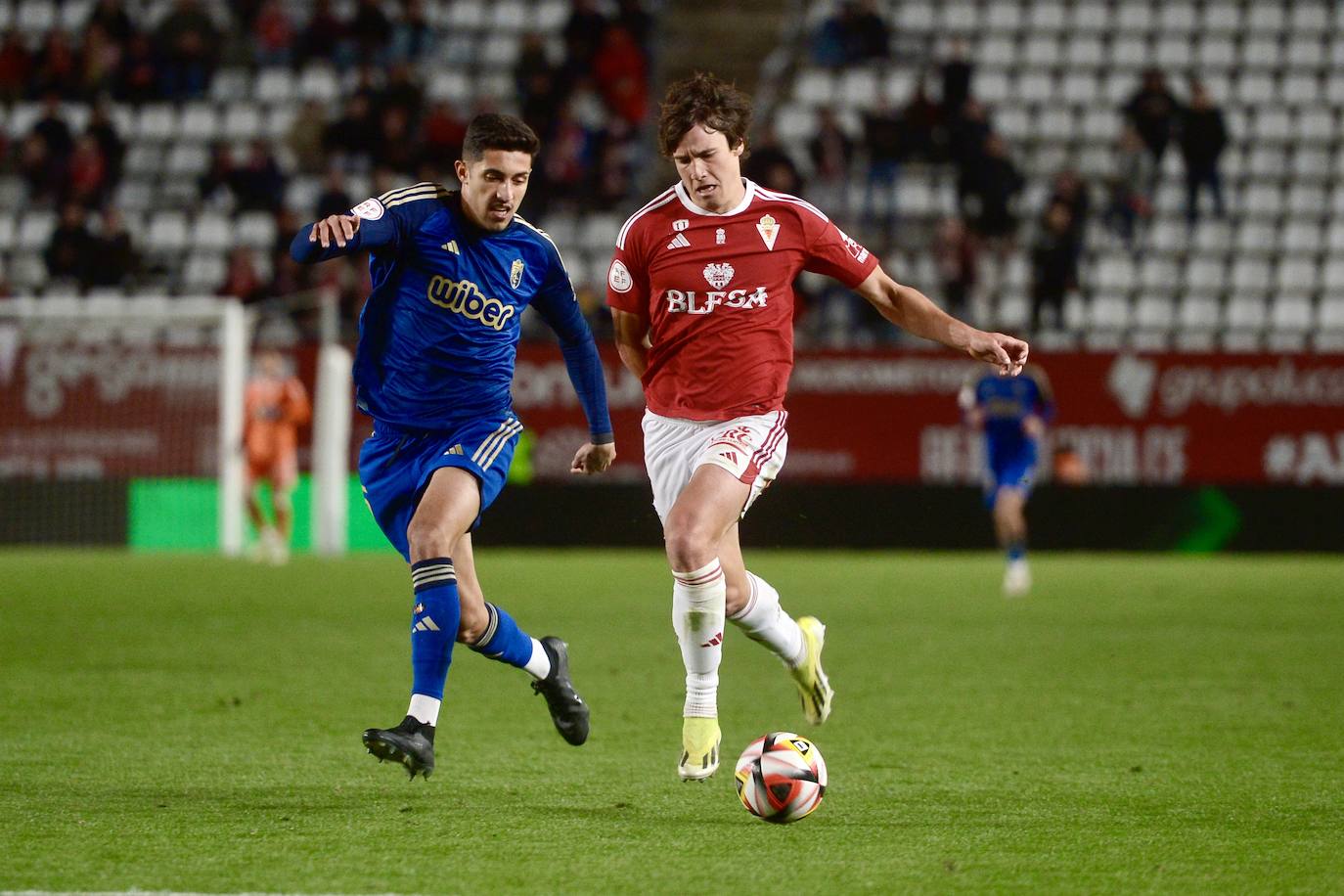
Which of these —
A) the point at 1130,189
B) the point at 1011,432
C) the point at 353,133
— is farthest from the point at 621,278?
the point at 353,133

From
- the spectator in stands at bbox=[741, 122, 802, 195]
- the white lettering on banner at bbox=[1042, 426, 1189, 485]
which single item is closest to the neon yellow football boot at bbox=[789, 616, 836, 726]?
the spectator in stands at bbox=[741, 122, 802, 195]

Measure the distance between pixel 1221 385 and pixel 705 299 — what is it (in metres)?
14.5

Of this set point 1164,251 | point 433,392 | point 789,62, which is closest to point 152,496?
point 789,62

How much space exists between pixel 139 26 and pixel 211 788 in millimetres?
20403

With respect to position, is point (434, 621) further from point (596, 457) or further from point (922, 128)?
point (922, 128)

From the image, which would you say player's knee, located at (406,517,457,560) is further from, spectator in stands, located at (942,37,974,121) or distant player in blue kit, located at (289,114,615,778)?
spectator in stands, located at (942,37,974,121)

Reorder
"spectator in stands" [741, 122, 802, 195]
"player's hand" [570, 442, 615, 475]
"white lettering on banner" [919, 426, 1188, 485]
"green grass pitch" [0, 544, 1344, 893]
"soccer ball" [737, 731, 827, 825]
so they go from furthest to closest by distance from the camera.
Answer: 1. "white lettering on banner" [919, 426, 1188, 485]
2. "spectator in stands" [741, 122, 802, 195]
3. "player's hand" [570, 442, 615, 475]
4. "soccer ball" [737, 731, 827, 825]
5. "green grass pitch" [0, 544, 1344, 893]

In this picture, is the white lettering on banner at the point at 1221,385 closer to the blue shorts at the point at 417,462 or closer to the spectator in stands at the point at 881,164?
the spectator in stands at the point at 881,164

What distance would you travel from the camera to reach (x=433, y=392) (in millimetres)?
6320

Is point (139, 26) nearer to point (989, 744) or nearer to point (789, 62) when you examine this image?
point (789, 62)

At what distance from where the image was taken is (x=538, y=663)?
653 cm

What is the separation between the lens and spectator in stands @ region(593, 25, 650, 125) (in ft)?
73.5

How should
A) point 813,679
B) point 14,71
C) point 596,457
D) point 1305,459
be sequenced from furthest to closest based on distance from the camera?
1. point 14,71
2. point 1305,459
3. point 813,679
4. point 596,457

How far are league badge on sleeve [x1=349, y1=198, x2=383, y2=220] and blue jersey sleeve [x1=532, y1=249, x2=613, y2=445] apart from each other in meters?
0.72
